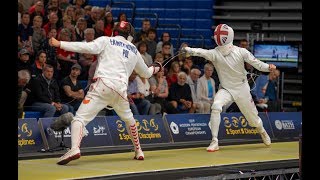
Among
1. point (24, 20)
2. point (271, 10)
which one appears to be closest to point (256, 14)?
point (271, 10)

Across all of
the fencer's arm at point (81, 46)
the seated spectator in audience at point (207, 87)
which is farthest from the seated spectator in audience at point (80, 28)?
the fencer's arm at point (81, 46)

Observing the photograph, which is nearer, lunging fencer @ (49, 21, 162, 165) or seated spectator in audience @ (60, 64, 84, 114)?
lunging fencer @ (49, 21, 162, 165)

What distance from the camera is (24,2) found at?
16062 mm

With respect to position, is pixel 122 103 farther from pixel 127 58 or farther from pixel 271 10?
pixel 271 10

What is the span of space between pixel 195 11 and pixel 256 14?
1.93 metres

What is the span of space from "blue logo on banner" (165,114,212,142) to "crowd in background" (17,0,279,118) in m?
0.69

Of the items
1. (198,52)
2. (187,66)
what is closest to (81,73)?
(187,66)

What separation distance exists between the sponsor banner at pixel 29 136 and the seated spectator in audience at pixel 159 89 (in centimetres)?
353

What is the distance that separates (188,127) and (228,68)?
235 centimetres

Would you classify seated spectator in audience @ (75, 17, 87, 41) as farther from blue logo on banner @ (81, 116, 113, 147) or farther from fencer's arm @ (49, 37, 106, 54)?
fencer's arm @ (49, 37, 106, 54)

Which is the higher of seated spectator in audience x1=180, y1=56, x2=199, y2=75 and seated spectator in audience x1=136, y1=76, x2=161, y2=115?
seated spectator in audience x1=180, y1=56, x2=199, y2=75

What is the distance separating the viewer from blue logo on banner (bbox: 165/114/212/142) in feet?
42.9

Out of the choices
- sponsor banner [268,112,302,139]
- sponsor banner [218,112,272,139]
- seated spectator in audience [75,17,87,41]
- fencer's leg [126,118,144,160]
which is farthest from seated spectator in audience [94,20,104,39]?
fencer's leg [126,118,144,160]

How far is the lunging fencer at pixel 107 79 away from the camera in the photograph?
339 inches
